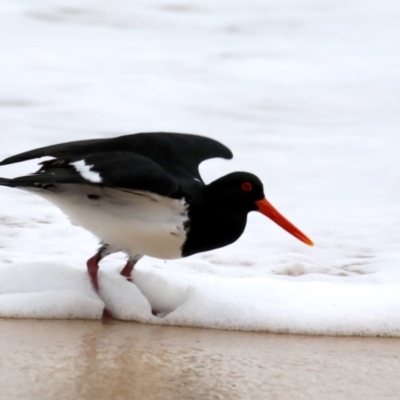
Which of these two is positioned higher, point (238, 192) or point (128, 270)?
point (238, 192)

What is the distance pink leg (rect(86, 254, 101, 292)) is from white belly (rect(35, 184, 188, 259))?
10cm

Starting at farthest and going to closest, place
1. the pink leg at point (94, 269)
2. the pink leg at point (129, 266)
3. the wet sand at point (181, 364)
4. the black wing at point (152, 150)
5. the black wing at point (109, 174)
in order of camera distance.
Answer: the black wing at point (152, 150) < the pink leg at point (129, 266) < the pink leg at point (94, 269) < the black wing at point (109, 174) < the wet sand at point (181, 364)

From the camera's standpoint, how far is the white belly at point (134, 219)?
171 inches

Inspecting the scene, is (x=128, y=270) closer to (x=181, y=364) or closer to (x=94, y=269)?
(x=94, y=269)

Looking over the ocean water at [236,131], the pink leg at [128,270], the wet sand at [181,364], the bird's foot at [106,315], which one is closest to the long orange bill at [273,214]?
the ocean water at [236,131]

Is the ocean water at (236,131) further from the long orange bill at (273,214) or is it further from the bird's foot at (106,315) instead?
the long orange bill at (273,214)

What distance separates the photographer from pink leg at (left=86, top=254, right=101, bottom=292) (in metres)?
4.32

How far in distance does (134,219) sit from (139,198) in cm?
11

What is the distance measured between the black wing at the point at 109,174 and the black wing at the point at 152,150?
13 centimetres

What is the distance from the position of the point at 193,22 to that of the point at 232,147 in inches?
183

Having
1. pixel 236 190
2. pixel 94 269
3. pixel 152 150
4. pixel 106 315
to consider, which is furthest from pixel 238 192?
pixel 106 315

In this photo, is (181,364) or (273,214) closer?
(181,364)

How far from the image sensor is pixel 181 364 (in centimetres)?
354

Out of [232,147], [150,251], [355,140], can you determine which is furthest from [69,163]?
[355,140]
